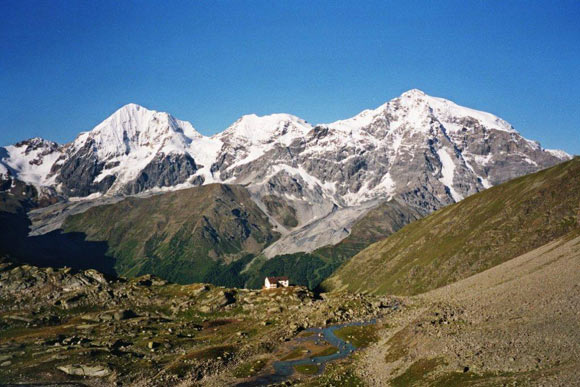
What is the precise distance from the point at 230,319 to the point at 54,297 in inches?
2773

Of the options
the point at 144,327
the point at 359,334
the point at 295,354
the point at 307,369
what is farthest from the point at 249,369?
the point at 144,327

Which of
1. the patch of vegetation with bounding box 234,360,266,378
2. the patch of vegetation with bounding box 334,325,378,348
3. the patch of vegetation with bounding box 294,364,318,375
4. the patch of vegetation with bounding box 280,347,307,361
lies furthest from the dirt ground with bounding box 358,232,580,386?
the patch of vegetation with bounding box 234,360,266,378

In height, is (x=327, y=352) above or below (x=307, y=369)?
below

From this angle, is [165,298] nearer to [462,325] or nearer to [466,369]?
[462,325]

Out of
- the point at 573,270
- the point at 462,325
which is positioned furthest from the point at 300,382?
the point at 573,270

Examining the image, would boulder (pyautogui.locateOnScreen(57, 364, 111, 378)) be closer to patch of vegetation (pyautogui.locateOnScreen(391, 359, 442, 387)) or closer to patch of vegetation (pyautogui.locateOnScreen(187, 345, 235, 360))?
patch of vegetation (pyautogui.locateOnScreen(187, 345, 235, 360))

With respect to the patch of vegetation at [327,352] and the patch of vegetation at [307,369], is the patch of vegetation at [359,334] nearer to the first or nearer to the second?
the patch of vegetation at [327,352]

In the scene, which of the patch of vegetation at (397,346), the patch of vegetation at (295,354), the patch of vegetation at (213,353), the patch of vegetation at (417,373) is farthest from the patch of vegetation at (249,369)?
the patch of vegetation at (417,373)

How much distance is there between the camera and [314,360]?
107062mm

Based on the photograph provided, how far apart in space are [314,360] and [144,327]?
66137mm

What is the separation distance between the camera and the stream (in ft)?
316

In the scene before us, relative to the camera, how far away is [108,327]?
14825cm

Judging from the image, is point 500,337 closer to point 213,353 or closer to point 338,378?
point 338,378

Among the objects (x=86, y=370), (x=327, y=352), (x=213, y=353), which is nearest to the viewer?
(x=86, y=370)
